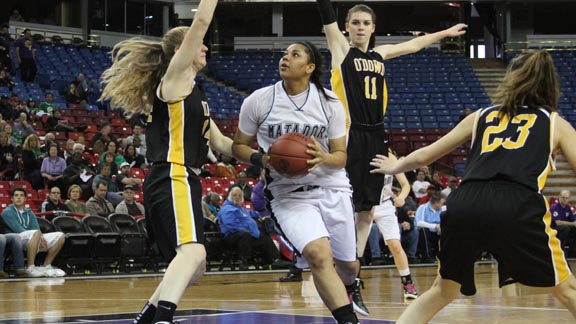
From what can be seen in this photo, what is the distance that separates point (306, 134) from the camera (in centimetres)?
613

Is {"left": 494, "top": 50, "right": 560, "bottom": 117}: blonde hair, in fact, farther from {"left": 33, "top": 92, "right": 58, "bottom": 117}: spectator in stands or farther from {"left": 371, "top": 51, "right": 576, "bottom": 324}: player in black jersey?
{"left": 33, "top": 92, "right": 58, "bottom": 117}: spectator in stands

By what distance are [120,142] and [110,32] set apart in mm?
16405

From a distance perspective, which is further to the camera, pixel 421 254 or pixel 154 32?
pixel 154 32

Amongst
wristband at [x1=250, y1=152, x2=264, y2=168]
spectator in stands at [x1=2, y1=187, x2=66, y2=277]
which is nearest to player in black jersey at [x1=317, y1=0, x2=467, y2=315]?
wristband at [x1=250, y1=152, x2=264, y2=168]

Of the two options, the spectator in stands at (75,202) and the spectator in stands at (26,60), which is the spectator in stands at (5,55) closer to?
the spectator in stands at (26,60)

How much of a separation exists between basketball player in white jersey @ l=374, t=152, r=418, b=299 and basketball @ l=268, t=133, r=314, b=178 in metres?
3.83

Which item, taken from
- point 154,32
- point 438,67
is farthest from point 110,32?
point 438,67

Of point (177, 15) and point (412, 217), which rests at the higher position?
point (177, 15)

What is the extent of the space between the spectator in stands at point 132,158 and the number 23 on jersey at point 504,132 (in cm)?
1328

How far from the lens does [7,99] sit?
2006 cm

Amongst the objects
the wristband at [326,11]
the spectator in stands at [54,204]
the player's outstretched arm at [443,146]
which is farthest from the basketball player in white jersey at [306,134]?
the spectator in stands at [54,204]

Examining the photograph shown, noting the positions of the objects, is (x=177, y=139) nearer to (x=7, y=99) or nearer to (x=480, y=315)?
(x=480, y=315)

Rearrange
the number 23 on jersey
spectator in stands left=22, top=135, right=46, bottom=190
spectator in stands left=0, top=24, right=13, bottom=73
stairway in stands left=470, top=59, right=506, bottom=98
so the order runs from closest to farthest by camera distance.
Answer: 1. the number 23 on jersey
2. spectator in stands left=22, top=135, right=46, bottom=190
3. spectator in stands left=0, top=24, right=13, bottom=73
4. stairway in stands left=470, top=59, right=506, bottom=98

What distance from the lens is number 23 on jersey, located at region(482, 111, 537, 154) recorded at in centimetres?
481
